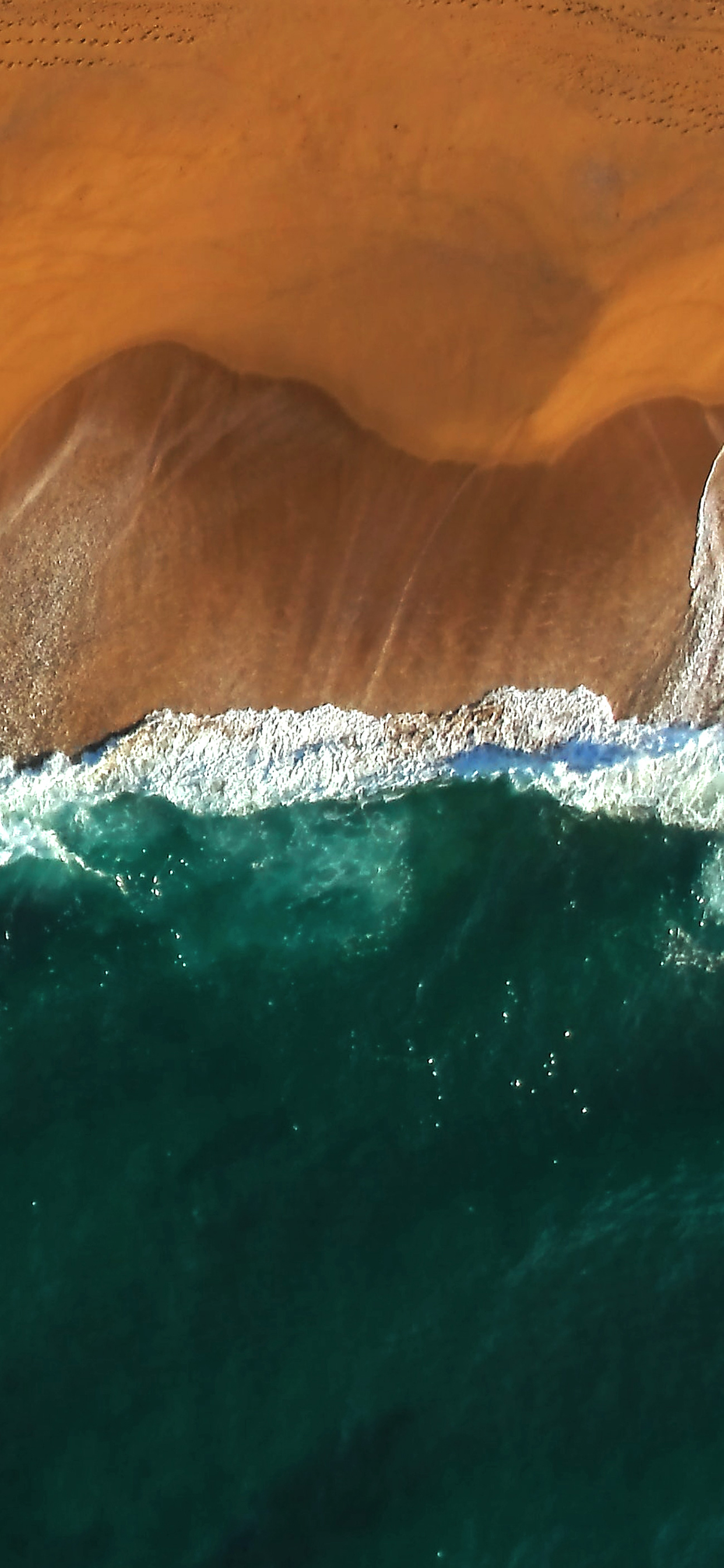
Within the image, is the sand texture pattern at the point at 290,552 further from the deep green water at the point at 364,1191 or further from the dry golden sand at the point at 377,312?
the deep green water at the point at 364,1191

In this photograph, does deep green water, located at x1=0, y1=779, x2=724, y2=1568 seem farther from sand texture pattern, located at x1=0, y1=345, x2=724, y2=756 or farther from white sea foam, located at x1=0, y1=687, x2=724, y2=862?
sand texture pattern, located at x1=0, y1=345, x2=724, y2=756

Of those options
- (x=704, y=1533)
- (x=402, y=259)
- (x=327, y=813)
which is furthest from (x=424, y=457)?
(x=704, y=1533)

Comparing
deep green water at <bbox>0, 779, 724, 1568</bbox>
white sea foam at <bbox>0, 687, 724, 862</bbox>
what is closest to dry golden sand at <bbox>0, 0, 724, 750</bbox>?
white sea foam at <bbox>0, 687, 724, 862</bbox>

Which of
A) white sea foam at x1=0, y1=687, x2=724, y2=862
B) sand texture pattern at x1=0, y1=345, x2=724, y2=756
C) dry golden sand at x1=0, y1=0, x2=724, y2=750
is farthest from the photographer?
white sea foam at x1=0, y1=687, x2=724, y2=862

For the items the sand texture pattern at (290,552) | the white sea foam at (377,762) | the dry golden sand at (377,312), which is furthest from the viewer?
the white sea foam at (377,762)

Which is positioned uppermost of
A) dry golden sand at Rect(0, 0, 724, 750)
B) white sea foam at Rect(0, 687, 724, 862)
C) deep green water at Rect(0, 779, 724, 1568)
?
dry golden sand at Rect(0, 0, 724, 750)

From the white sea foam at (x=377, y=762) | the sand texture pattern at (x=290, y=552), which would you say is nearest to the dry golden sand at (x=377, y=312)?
the sand texture pattern at (x=290, y=552)

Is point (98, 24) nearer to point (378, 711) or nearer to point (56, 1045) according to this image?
point (378, 711)

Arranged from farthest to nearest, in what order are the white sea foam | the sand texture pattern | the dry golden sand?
1. the white sea foam
2. the sand texture pattern
3. the dry golden sand
